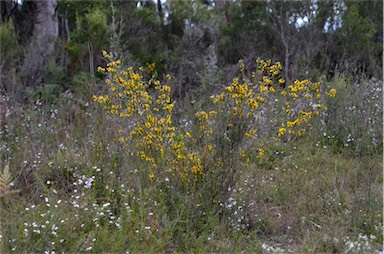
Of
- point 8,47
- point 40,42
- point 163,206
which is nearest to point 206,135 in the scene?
point 163,206

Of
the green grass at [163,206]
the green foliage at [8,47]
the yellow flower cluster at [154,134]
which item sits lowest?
the green grass at [163,206]

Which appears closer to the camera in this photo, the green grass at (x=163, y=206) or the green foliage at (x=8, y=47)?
the green grass at (x=163, y=206)

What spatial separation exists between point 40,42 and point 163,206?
224 inches

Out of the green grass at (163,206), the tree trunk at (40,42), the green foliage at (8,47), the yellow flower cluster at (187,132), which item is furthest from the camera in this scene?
the tree trunk at (40,42)

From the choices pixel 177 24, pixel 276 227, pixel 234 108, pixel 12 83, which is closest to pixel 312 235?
pixel 276 227

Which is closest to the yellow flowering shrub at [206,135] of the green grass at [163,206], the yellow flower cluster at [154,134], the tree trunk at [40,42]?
the yellow flower cluster at [154,134]

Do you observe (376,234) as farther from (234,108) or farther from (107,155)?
(107,155)

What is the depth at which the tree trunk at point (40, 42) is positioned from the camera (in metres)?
7.93

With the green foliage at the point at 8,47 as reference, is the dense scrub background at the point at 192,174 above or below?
below

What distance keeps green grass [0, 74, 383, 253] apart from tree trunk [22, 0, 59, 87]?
125 inches

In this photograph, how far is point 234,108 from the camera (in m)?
3.45

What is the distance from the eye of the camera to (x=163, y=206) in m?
3.57

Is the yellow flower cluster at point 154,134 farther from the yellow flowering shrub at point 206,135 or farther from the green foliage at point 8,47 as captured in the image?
the green foliage at point 8,47

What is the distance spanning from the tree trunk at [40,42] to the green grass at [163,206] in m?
3.17
